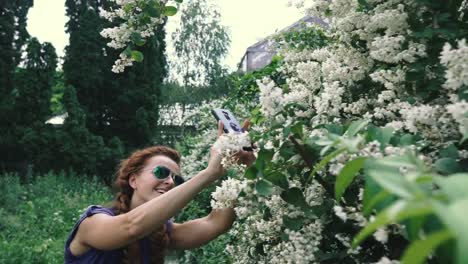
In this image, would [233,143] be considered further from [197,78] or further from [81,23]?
[197,78]

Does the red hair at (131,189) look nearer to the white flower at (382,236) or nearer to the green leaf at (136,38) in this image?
the green leaf at (136,38)

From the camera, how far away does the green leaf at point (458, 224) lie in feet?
1.19

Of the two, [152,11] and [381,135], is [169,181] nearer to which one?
[152,11]

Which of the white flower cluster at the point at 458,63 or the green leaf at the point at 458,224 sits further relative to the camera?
the white flower cluster at the point at 458,63

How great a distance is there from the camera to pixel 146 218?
6.02ft

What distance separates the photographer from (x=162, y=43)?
60.9 feet

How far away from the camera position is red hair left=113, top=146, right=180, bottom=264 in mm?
2234

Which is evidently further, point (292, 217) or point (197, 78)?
point (197, 78)

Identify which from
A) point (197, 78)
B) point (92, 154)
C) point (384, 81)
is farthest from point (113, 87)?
point (384, 81)

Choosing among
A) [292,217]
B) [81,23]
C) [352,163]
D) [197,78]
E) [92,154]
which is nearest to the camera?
[352,163]

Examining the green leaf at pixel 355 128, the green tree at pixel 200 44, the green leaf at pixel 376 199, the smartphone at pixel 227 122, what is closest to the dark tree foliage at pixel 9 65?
the green tree at pixel 200 44

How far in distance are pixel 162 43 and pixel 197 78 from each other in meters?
5.76

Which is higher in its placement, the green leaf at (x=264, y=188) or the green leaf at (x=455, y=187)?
the green leaf at (x=455, y=187)

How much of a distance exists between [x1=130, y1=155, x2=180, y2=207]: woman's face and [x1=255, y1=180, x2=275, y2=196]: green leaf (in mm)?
1009
